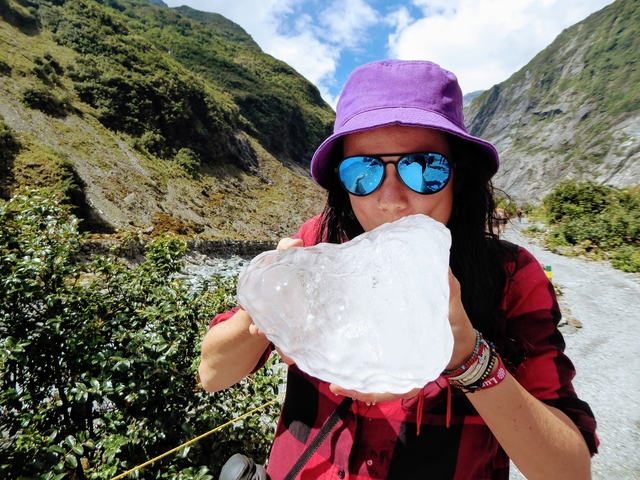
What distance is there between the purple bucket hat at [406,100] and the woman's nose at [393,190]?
156mm

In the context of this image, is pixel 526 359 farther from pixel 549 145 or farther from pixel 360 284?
pixel 549 145

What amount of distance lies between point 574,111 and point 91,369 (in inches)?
5261

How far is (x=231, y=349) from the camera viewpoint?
1.21 meters

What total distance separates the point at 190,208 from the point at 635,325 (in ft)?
71.2

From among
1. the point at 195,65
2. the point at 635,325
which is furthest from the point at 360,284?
the point at 195,65

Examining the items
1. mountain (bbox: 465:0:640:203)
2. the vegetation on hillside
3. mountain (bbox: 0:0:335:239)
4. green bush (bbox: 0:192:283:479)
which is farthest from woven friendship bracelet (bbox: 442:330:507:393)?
mountain (bbox: 465:0:640:203)

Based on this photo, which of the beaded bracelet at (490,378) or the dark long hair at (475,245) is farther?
the dark long hair at (475,245)

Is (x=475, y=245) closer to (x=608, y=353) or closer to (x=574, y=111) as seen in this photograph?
(x=608, y=353)

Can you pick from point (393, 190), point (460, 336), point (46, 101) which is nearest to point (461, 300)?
point (460, 336)

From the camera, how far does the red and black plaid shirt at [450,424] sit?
42.7 inches

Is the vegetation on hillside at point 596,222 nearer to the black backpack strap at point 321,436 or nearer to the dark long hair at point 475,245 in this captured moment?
the dark long hair at point 475,245

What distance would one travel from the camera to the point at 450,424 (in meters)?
1.15

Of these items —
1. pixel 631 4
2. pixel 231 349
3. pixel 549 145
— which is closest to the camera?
pixel 231 349

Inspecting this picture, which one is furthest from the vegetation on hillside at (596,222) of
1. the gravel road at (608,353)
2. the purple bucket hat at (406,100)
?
the purple bucket hat at (406,100)
